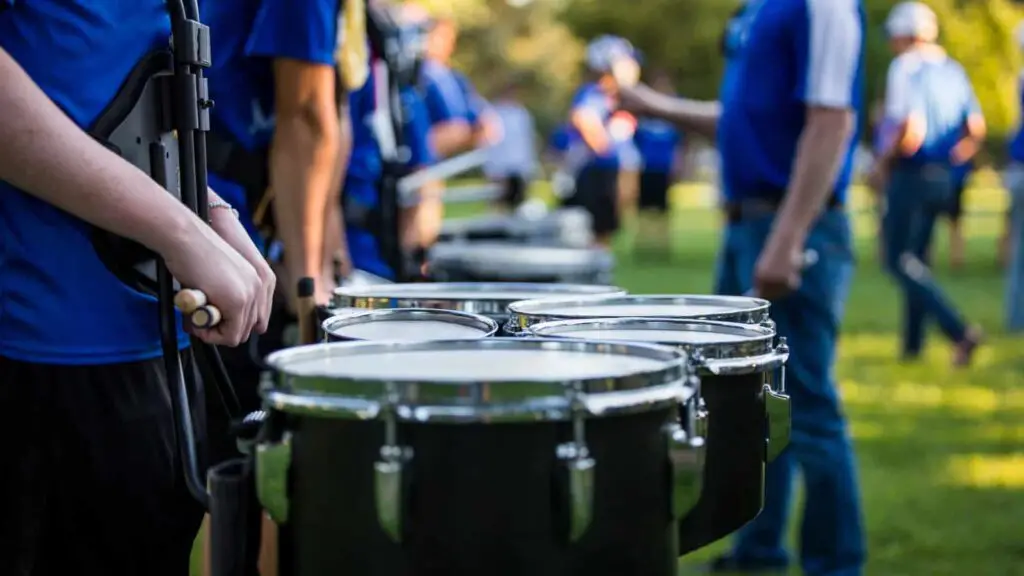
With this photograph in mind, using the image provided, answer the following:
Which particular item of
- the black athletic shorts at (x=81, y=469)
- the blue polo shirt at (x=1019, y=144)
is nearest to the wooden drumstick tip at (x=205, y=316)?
the black athletic shorts at (x=81, y=469)

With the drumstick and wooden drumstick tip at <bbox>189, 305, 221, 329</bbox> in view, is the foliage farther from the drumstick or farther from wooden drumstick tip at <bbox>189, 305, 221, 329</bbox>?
wooden drumstick tip at <bbox>189, 305, 221, 329</bbox>

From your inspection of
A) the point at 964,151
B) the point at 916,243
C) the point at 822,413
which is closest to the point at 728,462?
the point at 822,413

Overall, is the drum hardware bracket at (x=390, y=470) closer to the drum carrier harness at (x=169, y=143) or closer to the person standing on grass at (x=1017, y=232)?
the drum carrier harness at (x=169, y=143)

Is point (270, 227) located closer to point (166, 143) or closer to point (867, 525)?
point (166, 143)

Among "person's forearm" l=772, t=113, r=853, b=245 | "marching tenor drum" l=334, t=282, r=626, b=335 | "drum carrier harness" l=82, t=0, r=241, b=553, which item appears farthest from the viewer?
"person's forearm" l=772, t=113, r=853, b=245

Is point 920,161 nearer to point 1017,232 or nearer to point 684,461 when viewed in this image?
point 1017,232

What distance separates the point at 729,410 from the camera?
2186 mm

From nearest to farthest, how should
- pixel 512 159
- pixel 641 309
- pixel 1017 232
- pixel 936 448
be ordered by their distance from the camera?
pixel 641 309 < pixel 936 448 < pixel 1017 232 < pixel 512 159

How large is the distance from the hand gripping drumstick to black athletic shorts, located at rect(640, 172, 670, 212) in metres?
16.6

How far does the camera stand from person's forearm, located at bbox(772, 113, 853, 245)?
4008mm

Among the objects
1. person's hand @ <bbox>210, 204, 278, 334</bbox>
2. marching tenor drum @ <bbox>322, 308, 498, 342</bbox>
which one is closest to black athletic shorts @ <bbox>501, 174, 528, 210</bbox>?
marching tenor drum @ <bbox>322, 308, 498, 342</bbox>

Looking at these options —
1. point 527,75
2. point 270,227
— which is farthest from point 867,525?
point 527,75

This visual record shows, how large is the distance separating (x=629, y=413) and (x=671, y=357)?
0.19 metres

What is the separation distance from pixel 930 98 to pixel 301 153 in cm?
751
